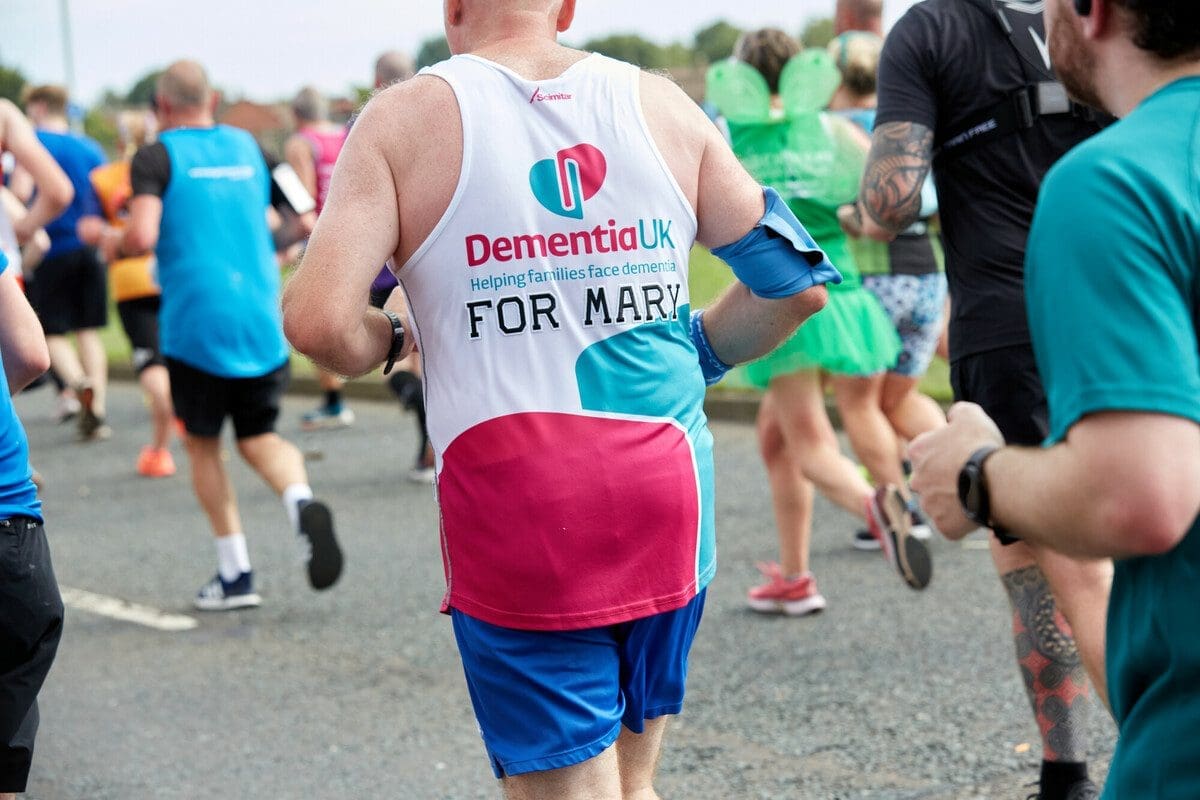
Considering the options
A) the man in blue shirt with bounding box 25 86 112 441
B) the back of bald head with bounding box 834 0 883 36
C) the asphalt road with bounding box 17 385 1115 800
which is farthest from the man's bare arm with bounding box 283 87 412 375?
the man in blue shirt with bounding box 25 86 112 441

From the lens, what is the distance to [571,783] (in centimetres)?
238

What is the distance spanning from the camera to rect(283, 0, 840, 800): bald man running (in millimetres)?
2295

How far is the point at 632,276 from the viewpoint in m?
2.40

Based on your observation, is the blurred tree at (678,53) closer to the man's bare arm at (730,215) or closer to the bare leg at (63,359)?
the bare leg at (63,359)

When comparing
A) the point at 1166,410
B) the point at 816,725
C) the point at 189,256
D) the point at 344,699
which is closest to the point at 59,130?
the point at 189,256

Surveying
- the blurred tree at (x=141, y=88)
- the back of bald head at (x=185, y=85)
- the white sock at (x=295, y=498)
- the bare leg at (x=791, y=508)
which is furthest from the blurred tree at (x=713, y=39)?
the bare leg at (x=791, y=508)

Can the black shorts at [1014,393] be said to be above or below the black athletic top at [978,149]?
below

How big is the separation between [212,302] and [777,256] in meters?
4.12

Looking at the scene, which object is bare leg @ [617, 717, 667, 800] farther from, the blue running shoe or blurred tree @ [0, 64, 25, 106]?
blurred tree @ [0, 64, 25, 106]

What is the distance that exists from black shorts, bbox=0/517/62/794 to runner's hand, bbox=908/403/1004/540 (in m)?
1.82

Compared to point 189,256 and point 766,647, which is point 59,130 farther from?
point 766,647

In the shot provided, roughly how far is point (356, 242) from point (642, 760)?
1.05 m

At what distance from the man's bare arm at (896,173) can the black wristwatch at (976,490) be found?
1.99 metres

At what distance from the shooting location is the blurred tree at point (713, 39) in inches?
2742
